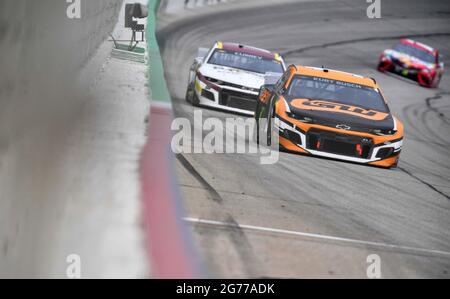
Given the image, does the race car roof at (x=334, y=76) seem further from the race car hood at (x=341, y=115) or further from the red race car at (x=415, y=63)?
the red race car at (x=415, y=63)

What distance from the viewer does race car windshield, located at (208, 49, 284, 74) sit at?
17.1m

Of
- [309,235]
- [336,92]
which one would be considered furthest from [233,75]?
[309,235]

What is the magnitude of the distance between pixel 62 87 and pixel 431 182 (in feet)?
20.7

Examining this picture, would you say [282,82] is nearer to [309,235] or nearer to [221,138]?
[221,138]

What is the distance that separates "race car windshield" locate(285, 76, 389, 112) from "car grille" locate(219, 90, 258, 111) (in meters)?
2.84

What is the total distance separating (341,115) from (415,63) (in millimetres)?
14800

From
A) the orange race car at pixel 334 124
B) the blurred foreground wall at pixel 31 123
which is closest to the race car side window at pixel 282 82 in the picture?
the orange race car at pixel 334 124

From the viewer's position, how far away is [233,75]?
16.4 metres

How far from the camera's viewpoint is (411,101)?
22.6 m

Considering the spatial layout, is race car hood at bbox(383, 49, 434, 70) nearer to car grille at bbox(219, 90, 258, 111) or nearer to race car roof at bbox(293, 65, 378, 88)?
car grille at bbox(219, 90, 258, 111)

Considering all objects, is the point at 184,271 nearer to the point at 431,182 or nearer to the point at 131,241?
the point at 131,241

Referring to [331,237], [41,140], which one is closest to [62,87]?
[41,140]

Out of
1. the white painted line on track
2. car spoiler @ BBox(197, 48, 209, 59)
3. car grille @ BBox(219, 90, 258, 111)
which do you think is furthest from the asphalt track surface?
car spoiler @ BBox(197, 48, 209, 59)

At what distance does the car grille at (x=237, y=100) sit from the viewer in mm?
15965
